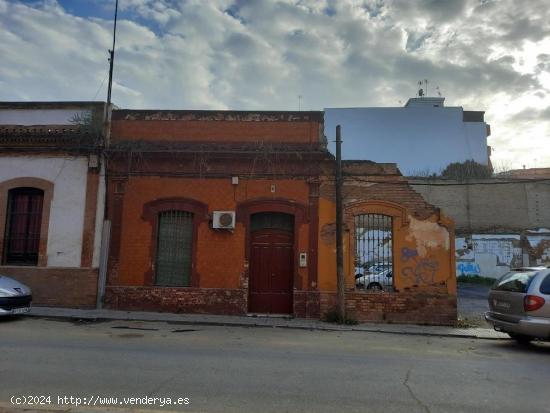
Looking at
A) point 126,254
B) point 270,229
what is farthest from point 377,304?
point 126,254

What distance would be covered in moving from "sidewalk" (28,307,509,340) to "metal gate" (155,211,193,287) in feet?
3.75

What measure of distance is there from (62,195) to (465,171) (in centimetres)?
2828

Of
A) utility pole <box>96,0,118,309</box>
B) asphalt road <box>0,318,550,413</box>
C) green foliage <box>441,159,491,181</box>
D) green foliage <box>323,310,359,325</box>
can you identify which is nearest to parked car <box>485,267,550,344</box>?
asphalt road <box>0,318,550,413</box>

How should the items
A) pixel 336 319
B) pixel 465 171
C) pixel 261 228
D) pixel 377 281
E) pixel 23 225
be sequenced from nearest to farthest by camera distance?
pixel 336 319 < pixel 377 281 < pixel 261 228 < pixel 23 225 < pixel 465 171

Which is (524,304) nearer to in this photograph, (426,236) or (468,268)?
(426,236)

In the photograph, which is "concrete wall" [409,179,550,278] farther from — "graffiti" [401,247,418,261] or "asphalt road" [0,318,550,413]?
"asphalt road" [0,318,550,413]

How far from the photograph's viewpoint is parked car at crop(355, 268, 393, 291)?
44.1 ft

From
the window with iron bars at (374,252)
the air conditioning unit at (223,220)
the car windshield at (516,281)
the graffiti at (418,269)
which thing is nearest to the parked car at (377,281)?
the window with iron bars at (374,252)

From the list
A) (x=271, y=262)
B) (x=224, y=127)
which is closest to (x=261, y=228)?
(x=271, y=262)

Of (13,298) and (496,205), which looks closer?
(13,298)

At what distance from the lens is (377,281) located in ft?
44.7

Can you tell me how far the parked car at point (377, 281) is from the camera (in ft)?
44.1

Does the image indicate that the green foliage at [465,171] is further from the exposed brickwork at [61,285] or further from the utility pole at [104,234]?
the exposed brickwork at [61,285]

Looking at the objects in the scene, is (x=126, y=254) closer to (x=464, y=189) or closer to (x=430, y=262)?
(x=430, y=262)
